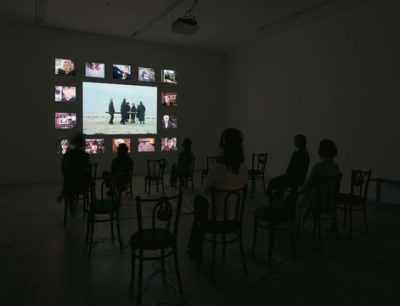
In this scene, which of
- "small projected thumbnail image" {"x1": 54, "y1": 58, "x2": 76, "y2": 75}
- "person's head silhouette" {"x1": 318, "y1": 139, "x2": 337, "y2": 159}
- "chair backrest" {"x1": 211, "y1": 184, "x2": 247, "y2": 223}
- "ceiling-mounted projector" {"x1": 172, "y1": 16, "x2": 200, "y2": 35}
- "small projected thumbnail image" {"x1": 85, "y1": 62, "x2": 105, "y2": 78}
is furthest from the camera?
"small projected thumbnail image" {"x1": 85, "y1": 62, "x2": 105, "y2": 78}

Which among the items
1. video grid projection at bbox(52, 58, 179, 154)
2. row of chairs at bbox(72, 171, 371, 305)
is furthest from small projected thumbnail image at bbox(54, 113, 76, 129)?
row of chairs at bbox(72, 171, 371, 305)

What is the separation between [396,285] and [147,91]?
7.46 meters

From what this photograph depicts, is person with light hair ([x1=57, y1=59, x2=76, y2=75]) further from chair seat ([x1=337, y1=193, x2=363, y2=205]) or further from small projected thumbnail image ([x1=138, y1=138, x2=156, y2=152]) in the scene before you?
chair seat ([x1=337, y1=193, x2=363, y2=205])

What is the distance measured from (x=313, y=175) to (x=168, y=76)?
6.37m

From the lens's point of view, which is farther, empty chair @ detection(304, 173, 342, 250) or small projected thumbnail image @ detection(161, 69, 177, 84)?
small projected thumbnail image @ detection(161, 69, 177, 84)

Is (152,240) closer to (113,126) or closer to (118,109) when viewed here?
(113,126)

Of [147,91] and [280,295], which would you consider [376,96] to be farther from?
[147,91]

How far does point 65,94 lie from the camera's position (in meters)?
7.92

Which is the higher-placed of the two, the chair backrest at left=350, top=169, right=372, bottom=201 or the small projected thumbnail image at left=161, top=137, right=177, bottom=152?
the small projected thumbnail image at left=161, top=137, right=177, bottom=152

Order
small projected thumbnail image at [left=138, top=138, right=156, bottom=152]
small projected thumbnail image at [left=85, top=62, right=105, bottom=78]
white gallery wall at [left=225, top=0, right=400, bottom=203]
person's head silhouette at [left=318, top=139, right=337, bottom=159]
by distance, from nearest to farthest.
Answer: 1. person's head silhouette at [left=318, top=139, right=337, bottom=159]
2. white gallery wall at [left=225, top=0, right=400, bottom=203]
3. small projected thumbnail image at [left=85, top=62, right=105, bottom=78]
4. small projected thumbnail image at [left=138, top=138, right=156, bottom=152]

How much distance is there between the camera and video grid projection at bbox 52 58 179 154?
796cm

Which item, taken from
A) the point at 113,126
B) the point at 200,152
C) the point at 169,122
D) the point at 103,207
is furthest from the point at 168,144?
the point at 103,207

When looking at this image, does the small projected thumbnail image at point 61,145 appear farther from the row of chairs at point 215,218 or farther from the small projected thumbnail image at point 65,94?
the row of chairs at point 215,218

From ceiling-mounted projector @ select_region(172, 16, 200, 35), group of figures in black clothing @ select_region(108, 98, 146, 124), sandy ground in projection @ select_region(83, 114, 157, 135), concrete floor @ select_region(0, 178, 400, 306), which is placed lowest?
concrete floor @ select_region(0, 178, 400, 306)
